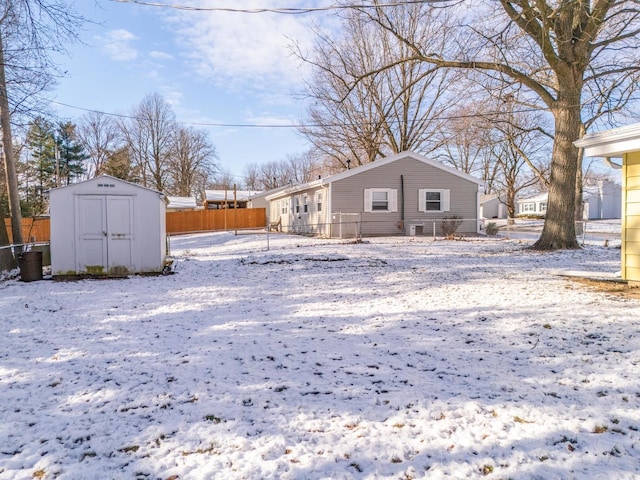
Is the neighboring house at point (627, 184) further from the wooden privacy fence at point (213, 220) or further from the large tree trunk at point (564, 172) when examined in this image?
the wooden privacy fence at point (213, 220)

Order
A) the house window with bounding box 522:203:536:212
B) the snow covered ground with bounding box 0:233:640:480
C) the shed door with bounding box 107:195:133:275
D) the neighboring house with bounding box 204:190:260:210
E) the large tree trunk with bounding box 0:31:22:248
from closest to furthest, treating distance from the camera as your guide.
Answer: the snow covered ground with bounding box 0:233:640:480
the shed door with bounding box 107:195:133:275
the large tree trunk with bounding box 0:31:22:248
the neighboring house with bounding box 204:190:260:210
the house window with bounding box 522:203:536:212

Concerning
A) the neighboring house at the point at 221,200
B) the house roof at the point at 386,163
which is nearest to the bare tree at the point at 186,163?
the neighboring house at the point at 221,200

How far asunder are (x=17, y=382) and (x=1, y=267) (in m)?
8.07

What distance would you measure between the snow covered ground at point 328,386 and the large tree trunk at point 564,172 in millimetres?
5426

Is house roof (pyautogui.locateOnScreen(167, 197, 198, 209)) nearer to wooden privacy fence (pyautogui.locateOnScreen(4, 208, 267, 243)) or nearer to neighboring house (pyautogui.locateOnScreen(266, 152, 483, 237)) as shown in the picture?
wooden privacy fence (pyautogui.locateOnScreen(4, 208, 267, 243))

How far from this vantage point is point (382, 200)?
742 inches

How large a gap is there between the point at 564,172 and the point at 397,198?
8.55 meters

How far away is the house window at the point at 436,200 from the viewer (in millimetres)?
19078

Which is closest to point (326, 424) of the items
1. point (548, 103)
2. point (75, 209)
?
point (75, 209)

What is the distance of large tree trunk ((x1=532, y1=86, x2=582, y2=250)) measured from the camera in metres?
10.6

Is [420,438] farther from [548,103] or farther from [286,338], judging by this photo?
[548,103]

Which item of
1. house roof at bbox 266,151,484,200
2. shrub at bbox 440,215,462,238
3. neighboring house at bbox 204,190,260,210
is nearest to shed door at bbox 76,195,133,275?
house roof at bbox 266,151,484,200

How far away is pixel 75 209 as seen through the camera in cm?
902

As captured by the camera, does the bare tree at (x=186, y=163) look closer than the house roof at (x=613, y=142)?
No
